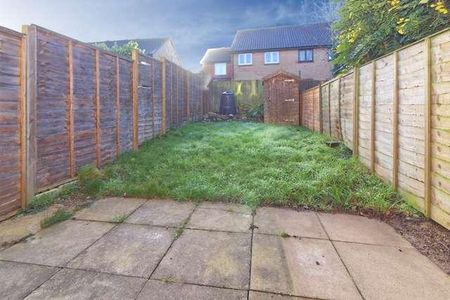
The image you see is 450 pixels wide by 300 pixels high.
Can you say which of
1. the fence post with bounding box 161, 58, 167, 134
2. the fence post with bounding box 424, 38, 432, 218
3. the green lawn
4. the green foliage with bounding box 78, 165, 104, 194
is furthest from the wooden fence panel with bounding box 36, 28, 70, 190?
the fence post with bounding box 424, 38, 432, 218

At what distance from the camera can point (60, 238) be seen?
9.41 feet

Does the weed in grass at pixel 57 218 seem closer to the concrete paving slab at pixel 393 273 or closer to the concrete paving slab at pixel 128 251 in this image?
the concrete paving slab at pixel 128 251

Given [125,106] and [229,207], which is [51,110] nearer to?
[125,106]

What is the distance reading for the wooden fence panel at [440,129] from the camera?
277 centimetres

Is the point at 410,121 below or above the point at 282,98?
below

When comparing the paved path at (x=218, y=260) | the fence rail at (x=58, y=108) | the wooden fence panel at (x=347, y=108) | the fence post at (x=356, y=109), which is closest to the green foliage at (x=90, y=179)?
the fence rail at (x=58, y=108)

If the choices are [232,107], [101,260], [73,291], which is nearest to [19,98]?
[101,260]

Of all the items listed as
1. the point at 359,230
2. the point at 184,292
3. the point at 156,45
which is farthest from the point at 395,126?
the point at 156,45

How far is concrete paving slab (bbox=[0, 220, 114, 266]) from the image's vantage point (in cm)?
247

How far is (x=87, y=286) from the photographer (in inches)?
81.6

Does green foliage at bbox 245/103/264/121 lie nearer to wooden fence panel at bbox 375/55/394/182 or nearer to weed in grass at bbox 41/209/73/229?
wooden fence panel at bbox 375/55/394/182

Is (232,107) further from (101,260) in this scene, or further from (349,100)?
(101,260)

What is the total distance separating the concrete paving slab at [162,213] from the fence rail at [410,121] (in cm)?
274

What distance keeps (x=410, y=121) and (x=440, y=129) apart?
2.08 feet
